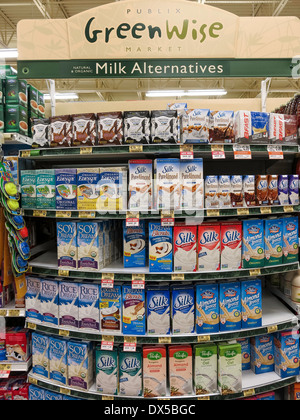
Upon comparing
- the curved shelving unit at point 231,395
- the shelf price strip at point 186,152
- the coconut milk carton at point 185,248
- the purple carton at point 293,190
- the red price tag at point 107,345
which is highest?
the shelf price strip at point 186,152

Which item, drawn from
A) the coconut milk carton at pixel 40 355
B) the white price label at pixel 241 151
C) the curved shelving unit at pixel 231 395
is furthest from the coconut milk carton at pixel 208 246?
the coconut milk carton at pixel 40 355

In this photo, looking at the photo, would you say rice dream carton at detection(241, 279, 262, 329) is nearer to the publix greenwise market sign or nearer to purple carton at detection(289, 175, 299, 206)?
purple carton at detection(289, 175, 299, 206)

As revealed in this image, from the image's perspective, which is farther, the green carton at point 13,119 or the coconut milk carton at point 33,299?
the green carton at point 13,119

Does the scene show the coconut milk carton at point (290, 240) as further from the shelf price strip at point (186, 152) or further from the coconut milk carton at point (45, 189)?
the coconut milk carton at point (45, 189)

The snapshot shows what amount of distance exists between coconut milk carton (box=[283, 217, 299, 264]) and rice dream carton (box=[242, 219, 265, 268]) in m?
0.23

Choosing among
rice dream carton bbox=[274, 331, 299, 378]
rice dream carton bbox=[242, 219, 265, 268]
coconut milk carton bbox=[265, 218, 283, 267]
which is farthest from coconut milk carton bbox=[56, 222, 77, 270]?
rice dream carton bbox=[274, 331, 299, 378]

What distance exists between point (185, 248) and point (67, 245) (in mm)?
873

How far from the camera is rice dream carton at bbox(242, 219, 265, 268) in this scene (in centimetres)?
212

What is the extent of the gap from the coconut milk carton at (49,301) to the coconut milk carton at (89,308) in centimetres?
20

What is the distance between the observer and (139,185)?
205 centimetres

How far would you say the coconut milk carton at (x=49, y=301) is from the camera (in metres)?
2.19

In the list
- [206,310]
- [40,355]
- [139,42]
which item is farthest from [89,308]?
[139,42]

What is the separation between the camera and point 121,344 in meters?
2.16

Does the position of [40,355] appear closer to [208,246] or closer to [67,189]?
[67,189]
